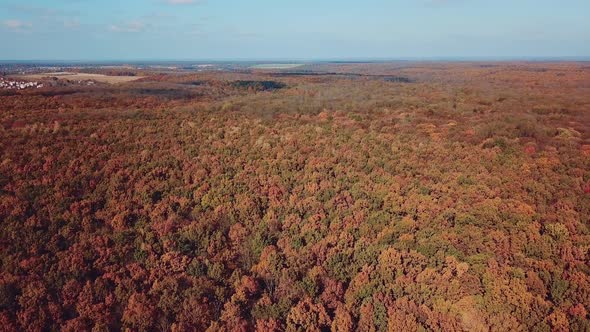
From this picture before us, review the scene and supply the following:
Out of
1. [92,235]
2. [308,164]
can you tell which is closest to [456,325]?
[308,164]

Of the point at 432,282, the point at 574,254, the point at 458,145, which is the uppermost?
the point at 458,145

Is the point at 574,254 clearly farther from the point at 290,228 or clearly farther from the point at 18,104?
the point at 18,104

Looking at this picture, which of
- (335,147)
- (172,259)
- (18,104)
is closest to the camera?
(172,259)

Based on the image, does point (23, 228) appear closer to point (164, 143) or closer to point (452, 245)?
point (164, 143)

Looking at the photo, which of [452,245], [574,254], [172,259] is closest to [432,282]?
[452,245]

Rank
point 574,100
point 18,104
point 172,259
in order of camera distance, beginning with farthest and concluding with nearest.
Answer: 1. point 18,104
2. point 574,100
3. point 172,259

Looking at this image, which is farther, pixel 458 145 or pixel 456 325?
pixel 458 145

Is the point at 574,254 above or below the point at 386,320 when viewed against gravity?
above
